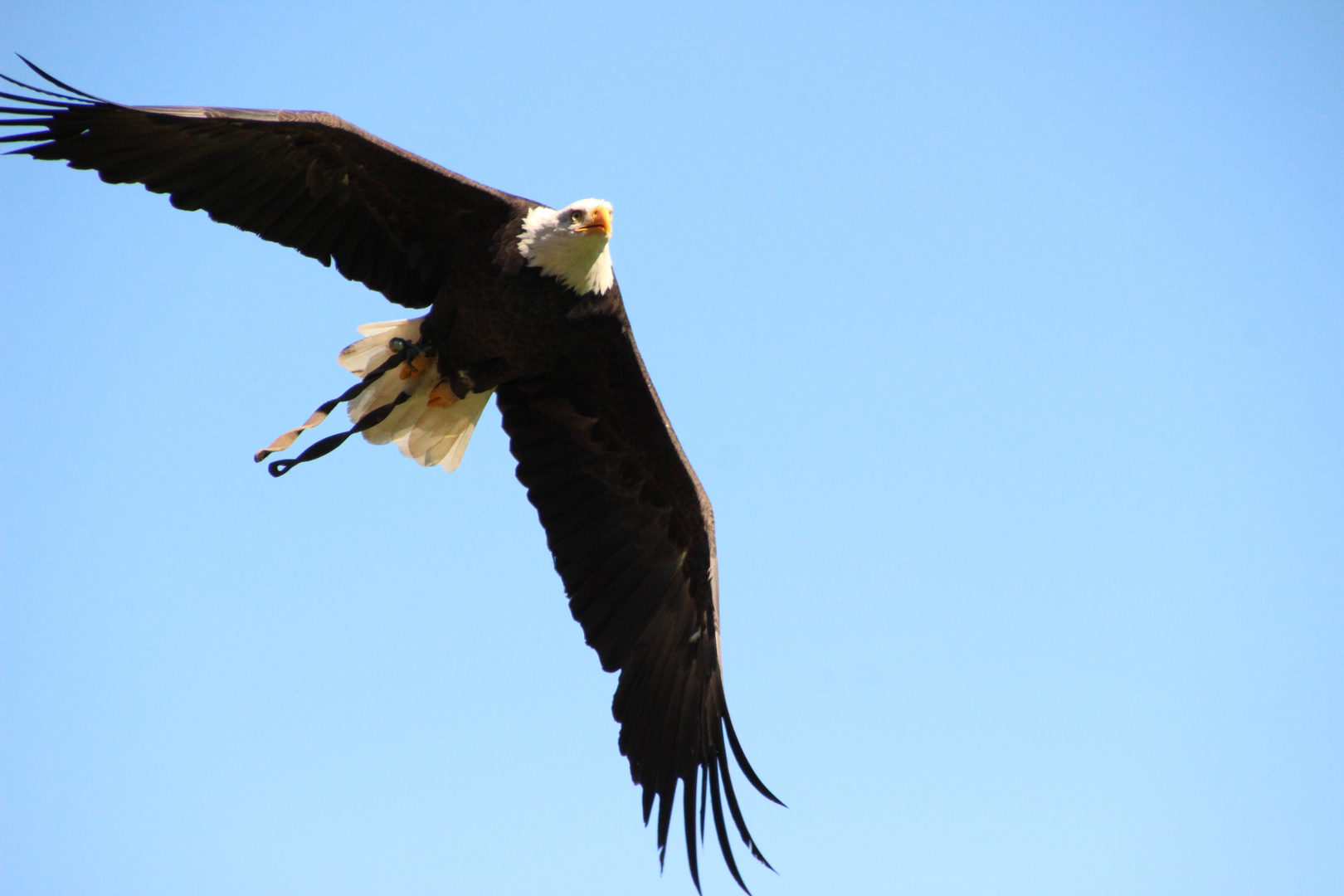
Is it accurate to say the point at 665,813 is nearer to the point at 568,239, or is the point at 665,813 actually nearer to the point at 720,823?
the point at 720,823

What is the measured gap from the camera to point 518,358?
6.08 m

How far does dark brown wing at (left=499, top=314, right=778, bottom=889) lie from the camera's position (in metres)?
6.36

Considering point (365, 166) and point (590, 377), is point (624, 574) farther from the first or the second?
point (365, 166)

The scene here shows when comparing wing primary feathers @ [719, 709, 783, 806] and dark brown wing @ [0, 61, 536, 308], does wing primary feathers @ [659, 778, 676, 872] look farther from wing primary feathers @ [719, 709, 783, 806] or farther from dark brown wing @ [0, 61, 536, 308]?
dark brown wing @ [0, 61, 536, 308]

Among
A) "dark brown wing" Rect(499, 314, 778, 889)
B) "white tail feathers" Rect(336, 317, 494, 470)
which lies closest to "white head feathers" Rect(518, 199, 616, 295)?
"dark brown wing" Rect(499, 314, 778, 889)

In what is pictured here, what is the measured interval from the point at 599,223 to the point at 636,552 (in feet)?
6.81

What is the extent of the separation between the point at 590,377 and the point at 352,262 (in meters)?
1.42

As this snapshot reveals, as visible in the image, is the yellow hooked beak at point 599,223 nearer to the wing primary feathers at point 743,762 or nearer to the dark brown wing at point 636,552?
the dark brown wing at point 636,552

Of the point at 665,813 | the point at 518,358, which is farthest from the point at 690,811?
the point at 518,358

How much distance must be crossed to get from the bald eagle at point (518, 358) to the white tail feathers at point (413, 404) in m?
0.01

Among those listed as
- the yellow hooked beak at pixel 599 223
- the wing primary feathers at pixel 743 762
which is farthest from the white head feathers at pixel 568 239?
the wing primary feathers at pixel 743 762

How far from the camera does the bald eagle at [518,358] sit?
5371 millimetres

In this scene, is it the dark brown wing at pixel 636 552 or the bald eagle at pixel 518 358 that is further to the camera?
the dark brown wing at pixel 636 552

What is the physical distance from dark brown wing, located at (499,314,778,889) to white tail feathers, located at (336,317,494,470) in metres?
0.30
